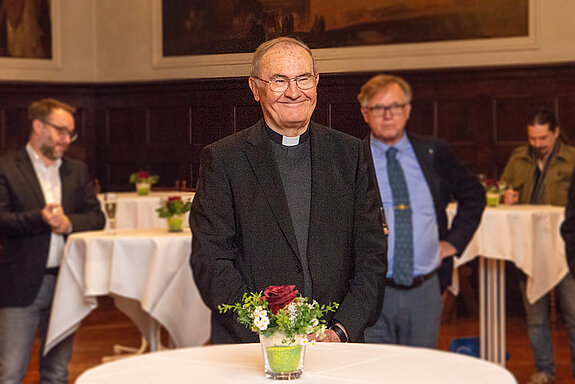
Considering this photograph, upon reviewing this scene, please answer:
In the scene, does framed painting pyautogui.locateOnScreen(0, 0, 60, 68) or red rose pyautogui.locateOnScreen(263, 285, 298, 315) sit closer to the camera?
red rose pyautogui.locateOnScreen(263, 285, 298, 315)

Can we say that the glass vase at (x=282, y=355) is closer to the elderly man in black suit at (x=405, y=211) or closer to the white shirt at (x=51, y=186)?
the elderly man in black suit at (x=405, y=211)

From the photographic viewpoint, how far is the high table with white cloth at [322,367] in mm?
1833

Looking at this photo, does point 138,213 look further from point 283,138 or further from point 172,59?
point 283,138

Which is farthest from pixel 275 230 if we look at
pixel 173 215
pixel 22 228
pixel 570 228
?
pixel 570 228

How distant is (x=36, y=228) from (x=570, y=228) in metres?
2.67

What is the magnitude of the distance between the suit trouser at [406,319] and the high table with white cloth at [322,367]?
1.55 meters

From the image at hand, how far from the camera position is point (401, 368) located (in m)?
1.93

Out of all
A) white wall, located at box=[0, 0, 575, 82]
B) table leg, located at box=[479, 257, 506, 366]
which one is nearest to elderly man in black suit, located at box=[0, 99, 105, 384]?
white wall, located at box=[0, 0, 575, 82]

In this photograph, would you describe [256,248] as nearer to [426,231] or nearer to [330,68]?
[330,68]

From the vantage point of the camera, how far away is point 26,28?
6.49 metres

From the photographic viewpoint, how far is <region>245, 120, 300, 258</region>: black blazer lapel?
219 centimetres

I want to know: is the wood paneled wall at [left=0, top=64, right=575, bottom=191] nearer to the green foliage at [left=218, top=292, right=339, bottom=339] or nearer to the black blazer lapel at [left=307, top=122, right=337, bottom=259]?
the black blazer lapel at [left=307, top=122, right=337, bottom=259]

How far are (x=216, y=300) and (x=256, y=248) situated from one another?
0.51 feet

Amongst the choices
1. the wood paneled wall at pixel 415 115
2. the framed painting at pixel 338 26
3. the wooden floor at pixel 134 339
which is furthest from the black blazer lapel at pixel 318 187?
the wood paneled wall at pixel 415 115
